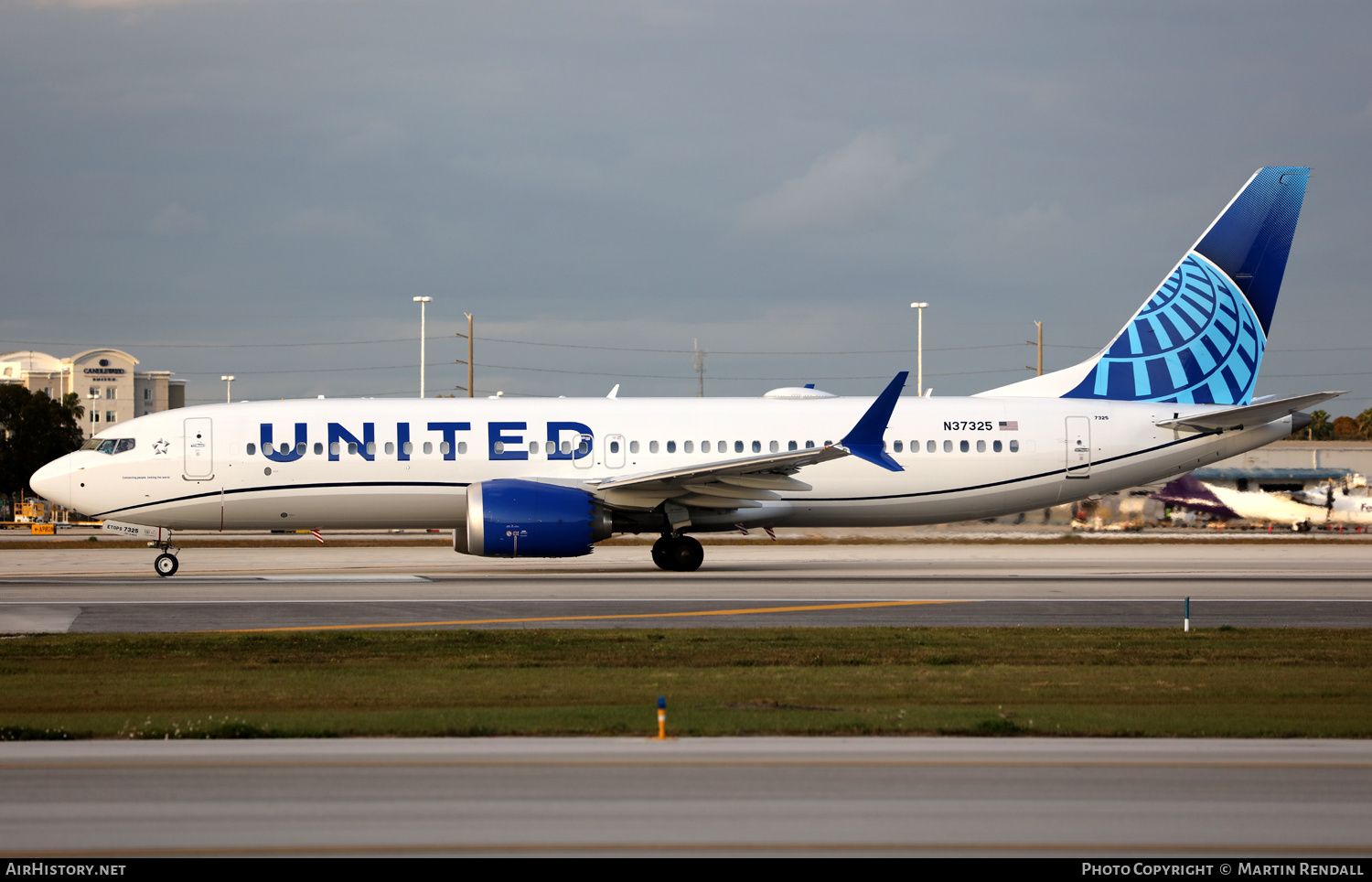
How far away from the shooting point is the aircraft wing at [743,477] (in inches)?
1026

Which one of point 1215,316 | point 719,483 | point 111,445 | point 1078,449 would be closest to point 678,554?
point 719,483

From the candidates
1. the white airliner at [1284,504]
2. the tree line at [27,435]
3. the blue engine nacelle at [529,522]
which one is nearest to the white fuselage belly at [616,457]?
the blue engine nacelle at [529,522]

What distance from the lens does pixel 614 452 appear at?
2833cm

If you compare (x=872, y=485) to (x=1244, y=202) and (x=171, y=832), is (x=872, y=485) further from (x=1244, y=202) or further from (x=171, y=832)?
(x=171, y=832)

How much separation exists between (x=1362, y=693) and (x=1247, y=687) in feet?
3.45

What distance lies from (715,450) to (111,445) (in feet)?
46.5

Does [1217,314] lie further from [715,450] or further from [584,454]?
[584,454]

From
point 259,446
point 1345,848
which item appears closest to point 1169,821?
point 1345,848

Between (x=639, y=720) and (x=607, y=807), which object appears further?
(x=639, y=720)

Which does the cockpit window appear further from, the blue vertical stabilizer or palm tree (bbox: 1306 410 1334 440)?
palm tree (bbox: 1306 410 1334 440)

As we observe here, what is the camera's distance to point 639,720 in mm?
10281

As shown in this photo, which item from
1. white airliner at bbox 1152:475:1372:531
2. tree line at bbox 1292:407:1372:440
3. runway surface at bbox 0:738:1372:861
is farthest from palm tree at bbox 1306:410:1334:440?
runway surface at bbox 0:738:1372:861

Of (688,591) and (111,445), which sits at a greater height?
(111,445)

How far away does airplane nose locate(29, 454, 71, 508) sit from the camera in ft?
89.9
